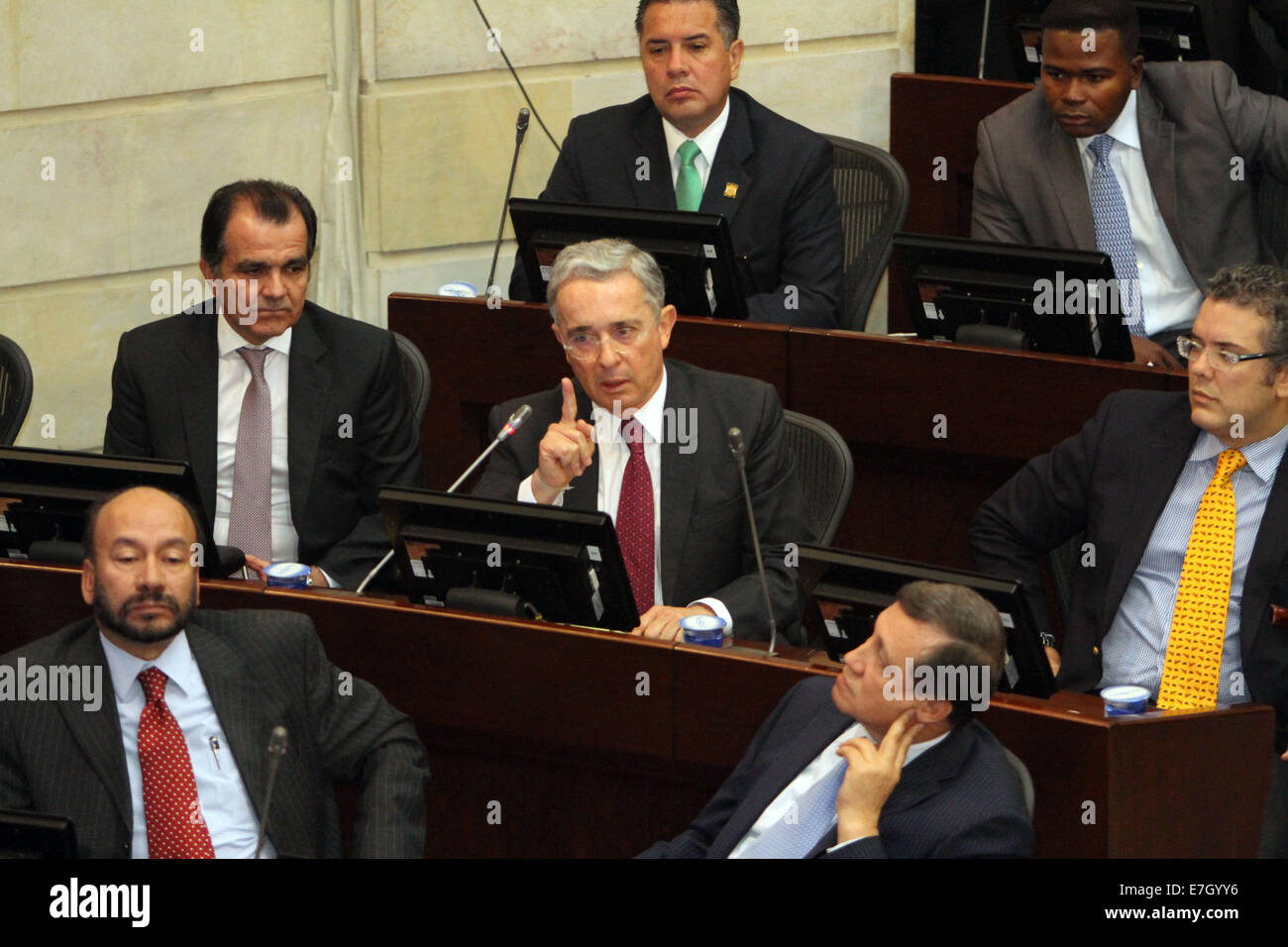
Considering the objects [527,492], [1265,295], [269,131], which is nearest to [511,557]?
[527,492]

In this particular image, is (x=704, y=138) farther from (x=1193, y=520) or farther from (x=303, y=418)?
→ (x=1193, y=520)

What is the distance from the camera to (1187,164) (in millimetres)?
4676

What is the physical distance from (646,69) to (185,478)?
2.05 meters

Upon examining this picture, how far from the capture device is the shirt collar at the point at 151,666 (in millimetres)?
3029

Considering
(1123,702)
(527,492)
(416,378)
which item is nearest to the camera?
(1123,702)

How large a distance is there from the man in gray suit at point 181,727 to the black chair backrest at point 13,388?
1.05 meters

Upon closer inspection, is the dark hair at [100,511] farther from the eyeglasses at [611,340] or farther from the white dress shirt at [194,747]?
the eyeglasses at [611,340]

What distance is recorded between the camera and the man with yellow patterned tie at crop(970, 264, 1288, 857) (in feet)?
11.0

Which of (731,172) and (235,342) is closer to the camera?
(235,342)

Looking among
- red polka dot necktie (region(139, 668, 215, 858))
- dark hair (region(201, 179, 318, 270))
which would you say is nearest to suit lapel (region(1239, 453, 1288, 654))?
red polka dot necktie (region(139, 668, 215, 858))

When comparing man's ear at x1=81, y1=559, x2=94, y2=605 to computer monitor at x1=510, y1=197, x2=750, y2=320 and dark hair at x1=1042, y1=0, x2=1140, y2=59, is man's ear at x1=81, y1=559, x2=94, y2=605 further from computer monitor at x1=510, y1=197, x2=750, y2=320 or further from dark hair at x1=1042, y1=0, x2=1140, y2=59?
dark hair at x1=1042, y1=0, x2=1140, y2=59

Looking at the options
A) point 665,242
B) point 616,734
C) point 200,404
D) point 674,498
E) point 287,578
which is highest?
point 665,242

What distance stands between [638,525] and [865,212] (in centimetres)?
172
